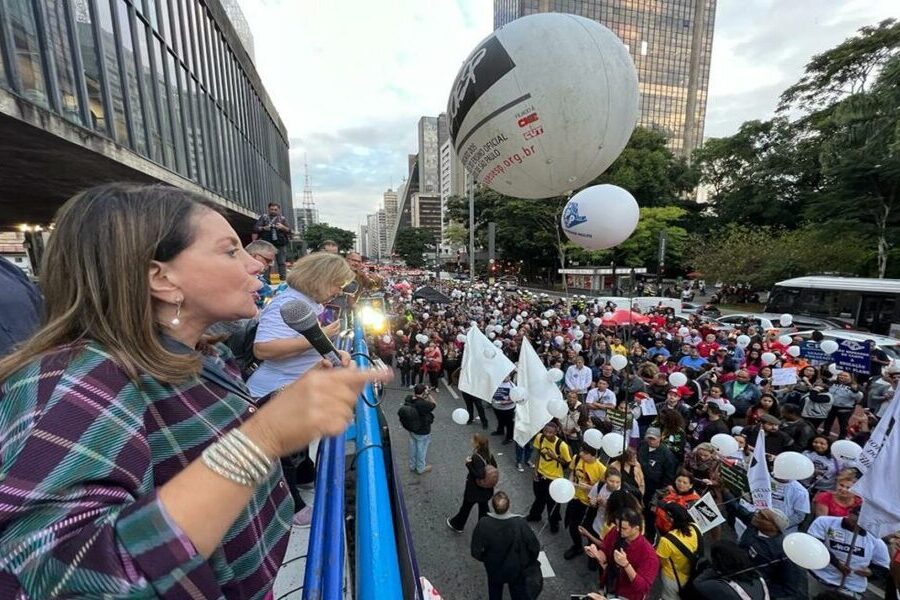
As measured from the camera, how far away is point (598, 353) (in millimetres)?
11094

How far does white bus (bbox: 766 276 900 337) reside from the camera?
1340 cm

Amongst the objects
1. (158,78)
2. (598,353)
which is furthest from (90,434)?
(158,78)

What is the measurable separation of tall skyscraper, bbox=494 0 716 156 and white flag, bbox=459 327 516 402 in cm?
8035

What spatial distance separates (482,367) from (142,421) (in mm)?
7631

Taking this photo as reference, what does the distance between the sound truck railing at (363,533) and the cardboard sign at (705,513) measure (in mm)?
4012

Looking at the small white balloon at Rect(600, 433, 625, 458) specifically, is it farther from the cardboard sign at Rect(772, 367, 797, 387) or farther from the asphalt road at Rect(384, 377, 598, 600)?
the cardboard sign at Rect(772, 367, 797, 387)

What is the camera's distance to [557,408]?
6.04 metres

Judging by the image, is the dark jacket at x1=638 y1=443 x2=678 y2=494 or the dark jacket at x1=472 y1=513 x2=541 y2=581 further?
the dark jacket at x1=638 y1=443 x2=678 y2=494

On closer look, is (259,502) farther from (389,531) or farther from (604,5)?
(604,5)

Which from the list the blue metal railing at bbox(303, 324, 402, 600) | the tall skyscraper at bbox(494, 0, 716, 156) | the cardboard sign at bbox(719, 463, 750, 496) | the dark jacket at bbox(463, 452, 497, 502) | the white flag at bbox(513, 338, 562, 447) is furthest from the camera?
the tall skyscraper at bbox(494, 0, 716, 156)

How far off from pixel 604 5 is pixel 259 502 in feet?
302

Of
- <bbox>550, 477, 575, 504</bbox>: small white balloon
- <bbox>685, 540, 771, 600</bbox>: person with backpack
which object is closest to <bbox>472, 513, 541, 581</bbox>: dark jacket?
<bbox>550, 477, 575, 504</bbox>: small white balloon

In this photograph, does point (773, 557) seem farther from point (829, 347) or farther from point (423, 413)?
point (829, 347)

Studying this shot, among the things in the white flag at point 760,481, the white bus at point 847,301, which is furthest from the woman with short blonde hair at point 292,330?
the white bus at point 847,301
